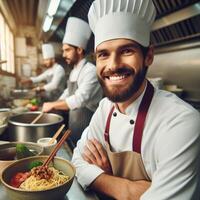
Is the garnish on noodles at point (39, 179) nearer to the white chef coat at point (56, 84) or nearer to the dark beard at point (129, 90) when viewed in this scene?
the dark beard at point (129, 90)

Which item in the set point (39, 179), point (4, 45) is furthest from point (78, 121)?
point (4, 45)

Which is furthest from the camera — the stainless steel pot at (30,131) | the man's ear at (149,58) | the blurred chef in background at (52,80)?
the blurred chef in background at (52,80)

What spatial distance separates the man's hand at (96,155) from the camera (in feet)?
4.53

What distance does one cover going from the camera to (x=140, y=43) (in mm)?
1337

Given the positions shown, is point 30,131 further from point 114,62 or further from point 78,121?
point 78,121

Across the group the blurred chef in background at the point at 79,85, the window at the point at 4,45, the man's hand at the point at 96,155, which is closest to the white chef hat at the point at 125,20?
the man's hand at the point at 96,155

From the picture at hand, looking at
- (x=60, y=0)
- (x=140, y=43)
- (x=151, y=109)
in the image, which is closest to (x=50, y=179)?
(x=151, y=109)

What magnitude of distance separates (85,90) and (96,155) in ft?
5.25

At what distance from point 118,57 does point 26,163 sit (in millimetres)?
707

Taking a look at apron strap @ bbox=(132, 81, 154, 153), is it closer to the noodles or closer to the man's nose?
the man's nose

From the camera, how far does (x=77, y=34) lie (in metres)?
3.25

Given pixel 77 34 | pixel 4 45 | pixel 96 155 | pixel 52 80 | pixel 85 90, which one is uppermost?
pixel 77 34

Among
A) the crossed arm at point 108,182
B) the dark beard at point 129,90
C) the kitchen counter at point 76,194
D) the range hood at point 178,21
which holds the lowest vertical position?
the kitchen counter at point 76,194

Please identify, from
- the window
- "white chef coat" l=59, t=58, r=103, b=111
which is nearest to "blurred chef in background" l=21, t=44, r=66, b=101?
the window
